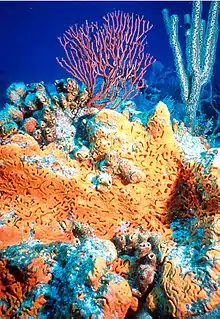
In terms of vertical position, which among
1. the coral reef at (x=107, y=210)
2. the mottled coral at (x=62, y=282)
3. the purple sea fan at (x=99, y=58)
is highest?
the purple sea fan at (x=99, y=58)

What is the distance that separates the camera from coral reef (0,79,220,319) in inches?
81.5

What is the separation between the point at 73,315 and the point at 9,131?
6.55 feet

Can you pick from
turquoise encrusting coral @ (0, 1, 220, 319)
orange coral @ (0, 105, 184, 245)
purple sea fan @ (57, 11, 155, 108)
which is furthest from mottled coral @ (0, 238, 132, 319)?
purple sea fan @ (57, 11, 155, 108)

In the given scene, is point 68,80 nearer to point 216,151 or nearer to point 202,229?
point 216,151

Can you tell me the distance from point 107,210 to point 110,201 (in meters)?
0.10

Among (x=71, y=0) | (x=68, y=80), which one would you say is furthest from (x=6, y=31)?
(x=68, y=80)

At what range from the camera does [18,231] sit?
2502 millimetres

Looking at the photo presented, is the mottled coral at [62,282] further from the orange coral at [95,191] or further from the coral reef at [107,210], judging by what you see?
the orange coral at [95,191]

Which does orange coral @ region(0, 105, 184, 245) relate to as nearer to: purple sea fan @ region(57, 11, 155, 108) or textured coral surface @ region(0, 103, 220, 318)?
textured coral surface @ region(0, 103, 220, 318)

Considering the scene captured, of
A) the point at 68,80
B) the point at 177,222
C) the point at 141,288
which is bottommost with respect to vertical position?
the point at 141,288

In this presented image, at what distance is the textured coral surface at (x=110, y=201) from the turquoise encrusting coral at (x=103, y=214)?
1cm

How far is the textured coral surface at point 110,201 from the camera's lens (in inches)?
84.6

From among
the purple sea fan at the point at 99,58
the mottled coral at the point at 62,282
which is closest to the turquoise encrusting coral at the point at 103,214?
the mottled coral at the point at 62,282

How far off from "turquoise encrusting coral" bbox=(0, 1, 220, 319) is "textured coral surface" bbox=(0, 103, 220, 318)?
0.03 ft
